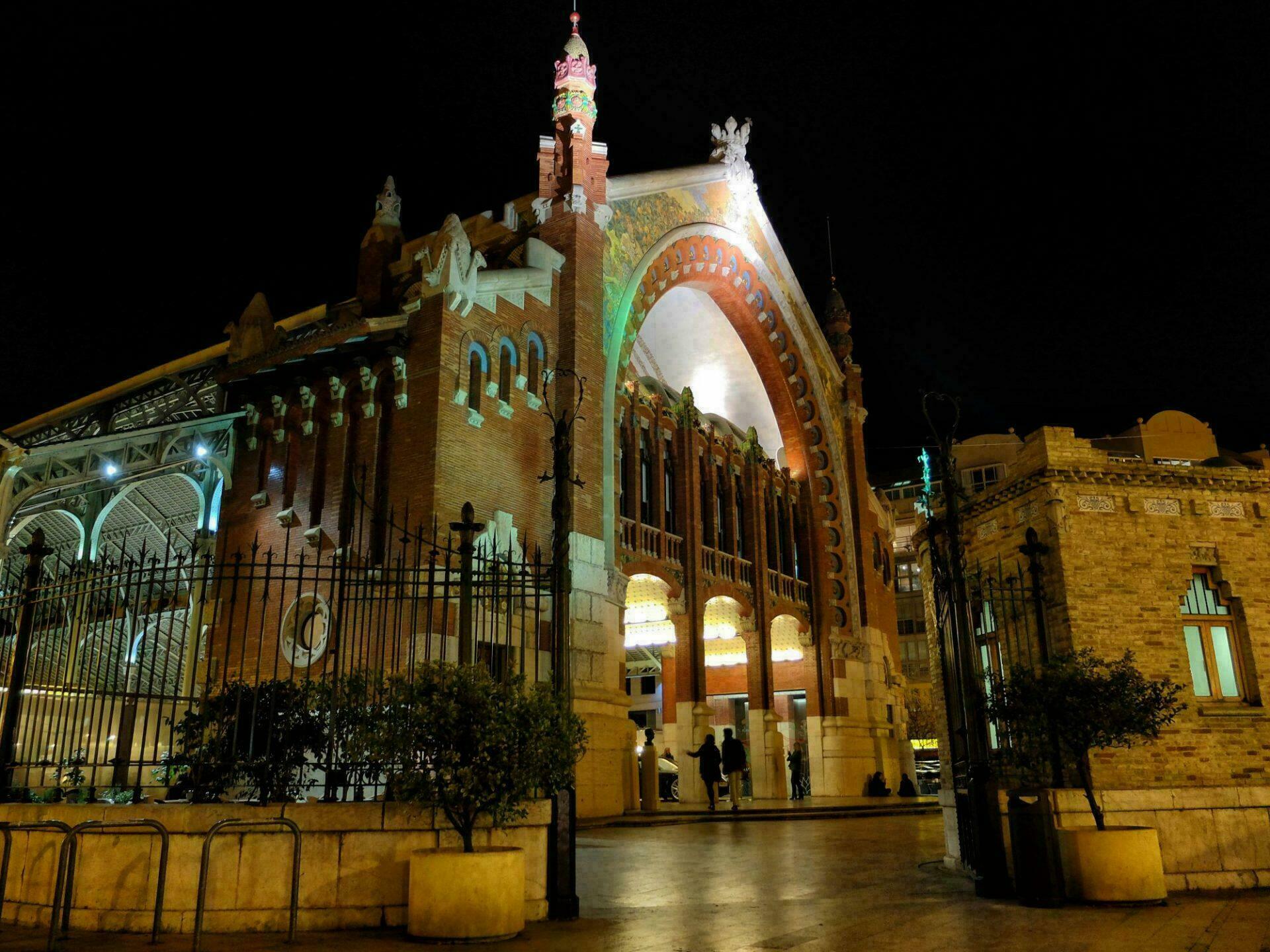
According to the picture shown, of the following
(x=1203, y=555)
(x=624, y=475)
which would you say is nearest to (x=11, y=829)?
(x=1203, y=555)

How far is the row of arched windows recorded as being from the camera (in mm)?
19375

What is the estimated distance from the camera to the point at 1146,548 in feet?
43.2

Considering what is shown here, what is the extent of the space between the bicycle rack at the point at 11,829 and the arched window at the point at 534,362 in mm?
13548

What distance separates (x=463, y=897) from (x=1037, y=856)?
511 centimetres

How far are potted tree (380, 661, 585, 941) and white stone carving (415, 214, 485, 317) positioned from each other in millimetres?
12166

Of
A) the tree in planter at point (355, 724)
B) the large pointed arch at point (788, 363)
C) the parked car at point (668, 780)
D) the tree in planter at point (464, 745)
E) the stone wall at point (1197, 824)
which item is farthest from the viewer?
the large pointed arch at point (788, 363)

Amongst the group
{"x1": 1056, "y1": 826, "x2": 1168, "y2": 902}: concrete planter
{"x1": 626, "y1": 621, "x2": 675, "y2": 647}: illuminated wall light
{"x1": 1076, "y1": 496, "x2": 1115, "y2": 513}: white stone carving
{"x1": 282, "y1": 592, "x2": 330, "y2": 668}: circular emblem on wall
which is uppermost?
{"x1": 626, "y1": 621, "x2": 675, "y2": 647}: illuminated wall light

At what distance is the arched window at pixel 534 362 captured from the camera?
67.6 ft

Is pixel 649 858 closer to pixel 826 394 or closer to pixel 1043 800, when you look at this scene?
pixel 1043 800

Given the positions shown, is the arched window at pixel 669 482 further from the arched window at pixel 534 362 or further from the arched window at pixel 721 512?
the arched window at pixel 534 362

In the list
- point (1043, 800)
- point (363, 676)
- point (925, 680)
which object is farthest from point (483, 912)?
point (925, 680)

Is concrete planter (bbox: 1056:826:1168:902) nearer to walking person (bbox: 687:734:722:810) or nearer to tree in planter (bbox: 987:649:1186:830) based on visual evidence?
tree in planter (bbox: 987:649:1186:830)

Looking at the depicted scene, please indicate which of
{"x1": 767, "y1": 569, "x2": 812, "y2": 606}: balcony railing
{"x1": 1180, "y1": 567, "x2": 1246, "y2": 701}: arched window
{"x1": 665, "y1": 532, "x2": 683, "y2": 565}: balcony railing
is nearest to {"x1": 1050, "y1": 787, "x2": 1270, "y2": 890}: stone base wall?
{"x1": 1180, "y1": 567, "x2": 1246, "y2": 701}: arched window

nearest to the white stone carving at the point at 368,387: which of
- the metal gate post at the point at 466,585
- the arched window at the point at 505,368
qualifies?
the arched window at the point at 505,368
